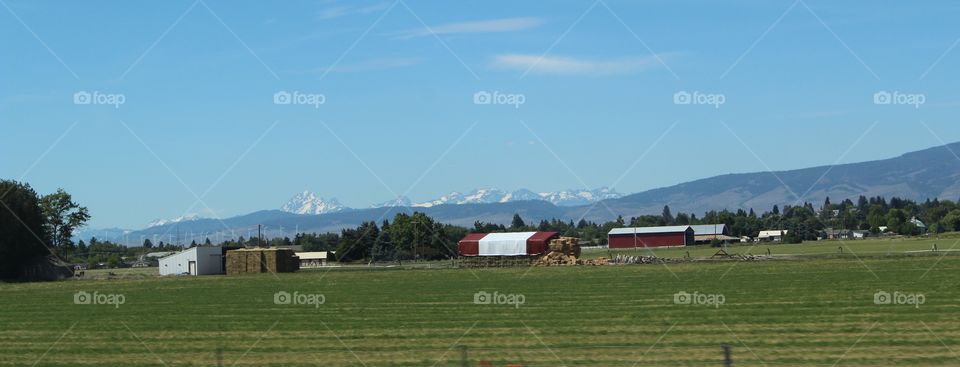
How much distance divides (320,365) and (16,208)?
257ft

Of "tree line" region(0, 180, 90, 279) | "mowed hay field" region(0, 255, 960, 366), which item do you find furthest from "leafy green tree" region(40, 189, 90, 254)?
"mowed hay field" region(0, 255, 960, 366)

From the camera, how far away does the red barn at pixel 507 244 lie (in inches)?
3969

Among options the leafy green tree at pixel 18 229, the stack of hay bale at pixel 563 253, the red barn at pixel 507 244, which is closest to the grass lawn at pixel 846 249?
the red barn at pixel 507 244

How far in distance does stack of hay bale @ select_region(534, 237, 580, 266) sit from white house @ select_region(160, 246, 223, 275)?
1089 inches

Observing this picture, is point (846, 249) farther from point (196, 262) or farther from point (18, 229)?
point (18, 229)

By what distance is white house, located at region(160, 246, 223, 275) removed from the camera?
306ft

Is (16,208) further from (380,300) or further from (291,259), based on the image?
(380,300)

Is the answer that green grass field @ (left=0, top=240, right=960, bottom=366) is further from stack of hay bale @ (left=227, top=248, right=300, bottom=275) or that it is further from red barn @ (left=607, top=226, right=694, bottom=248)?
red barn @ (left=607, top=226, right=694, bottom=248)

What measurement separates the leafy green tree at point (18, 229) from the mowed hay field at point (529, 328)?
42.6m

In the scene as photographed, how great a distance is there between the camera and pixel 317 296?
160ft

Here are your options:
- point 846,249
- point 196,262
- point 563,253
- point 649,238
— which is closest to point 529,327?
point 563,253

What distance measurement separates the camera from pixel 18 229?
92062mm

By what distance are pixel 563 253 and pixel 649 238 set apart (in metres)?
107

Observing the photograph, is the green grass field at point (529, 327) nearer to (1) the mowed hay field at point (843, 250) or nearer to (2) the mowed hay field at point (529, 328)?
(2) the mowed hay field at point (529, 328)
